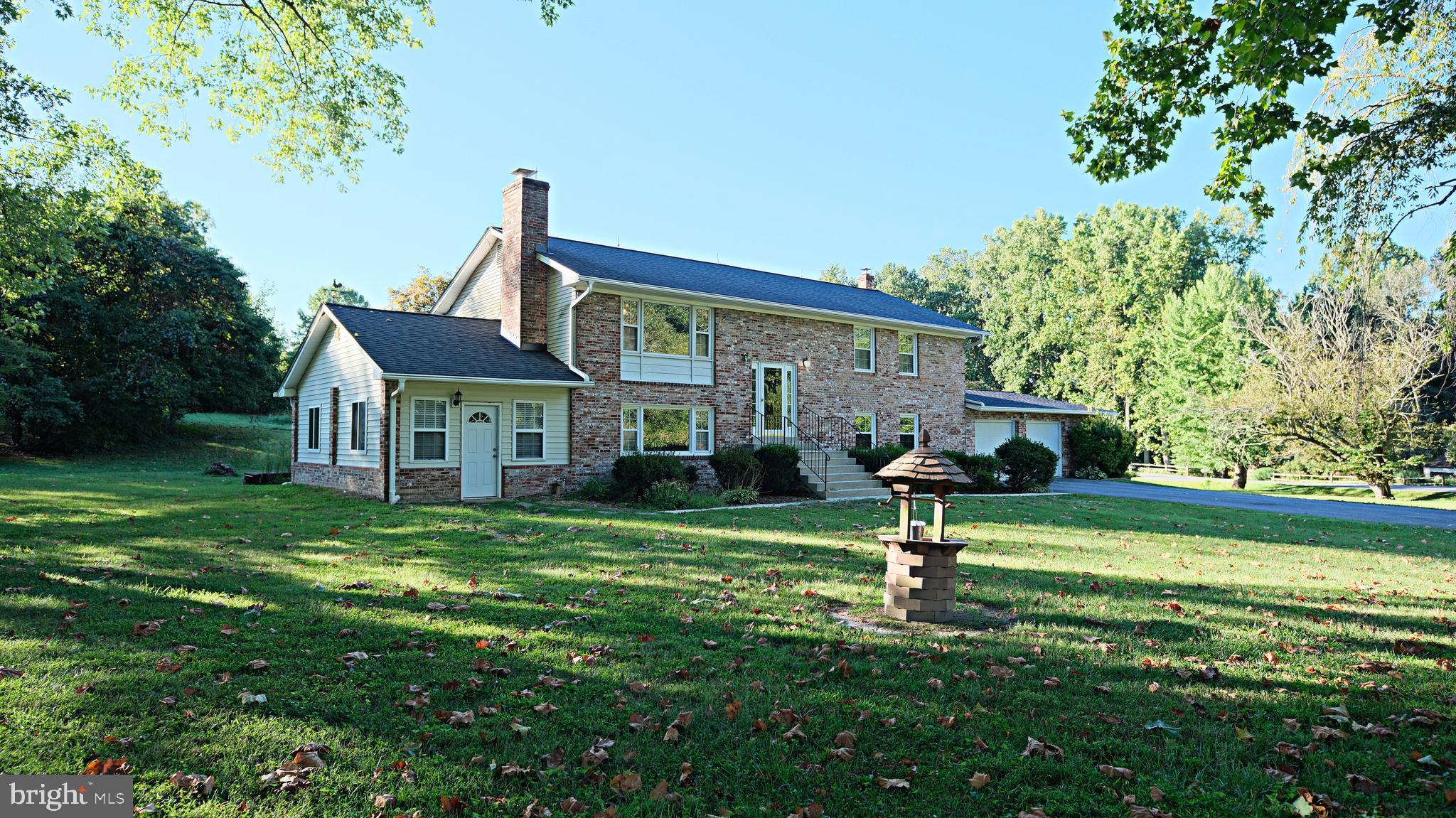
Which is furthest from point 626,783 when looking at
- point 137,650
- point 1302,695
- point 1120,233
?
point 1120,233

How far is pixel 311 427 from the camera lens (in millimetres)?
20578

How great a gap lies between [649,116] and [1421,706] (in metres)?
17.7

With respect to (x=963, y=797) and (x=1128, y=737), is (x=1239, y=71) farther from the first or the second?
(x=963, y=797)

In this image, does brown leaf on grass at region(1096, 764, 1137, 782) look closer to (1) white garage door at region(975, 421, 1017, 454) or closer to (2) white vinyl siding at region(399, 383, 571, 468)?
(2) white vinyl siding at region(399, 383, 571, 468)

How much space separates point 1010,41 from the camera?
46.8 feet

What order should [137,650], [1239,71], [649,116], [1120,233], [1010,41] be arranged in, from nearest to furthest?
[137,650], [1239,71], [1010,41], [649,116], [1120,233]

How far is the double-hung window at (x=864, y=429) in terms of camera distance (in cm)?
2322

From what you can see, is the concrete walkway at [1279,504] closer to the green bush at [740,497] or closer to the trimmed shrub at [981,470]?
the trimmed shrub at [981,470]

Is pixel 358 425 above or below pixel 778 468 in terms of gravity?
above

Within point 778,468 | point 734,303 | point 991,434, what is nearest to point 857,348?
point 734,303

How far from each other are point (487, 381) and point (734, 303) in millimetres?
7047

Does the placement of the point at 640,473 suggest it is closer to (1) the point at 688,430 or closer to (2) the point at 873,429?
(1) the point at 688,430

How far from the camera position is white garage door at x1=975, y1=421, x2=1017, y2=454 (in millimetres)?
29234

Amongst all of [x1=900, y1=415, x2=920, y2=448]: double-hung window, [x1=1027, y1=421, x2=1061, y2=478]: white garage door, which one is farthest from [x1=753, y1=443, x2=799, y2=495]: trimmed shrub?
[x1=1027, y1=421, x2=1061, y2=478]: white garage door
